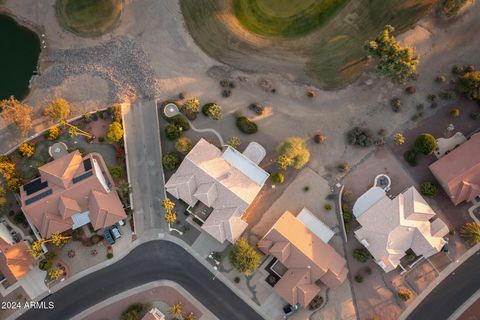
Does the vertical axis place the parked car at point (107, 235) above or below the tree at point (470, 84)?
below

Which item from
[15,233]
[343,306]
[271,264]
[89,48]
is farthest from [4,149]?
[343,306]

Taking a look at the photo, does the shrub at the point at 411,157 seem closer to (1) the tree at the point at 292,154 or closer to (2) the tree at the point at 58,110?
(1) the tree at the point at 292,154

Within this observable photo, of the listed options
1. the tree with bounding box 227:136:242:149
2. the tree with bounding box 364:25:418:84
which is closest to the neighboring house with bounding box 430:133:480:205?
the tree with bounding box 364:25:418:84

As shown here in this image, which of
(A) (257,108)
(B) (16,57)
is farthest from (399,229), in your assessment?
(B) (16,57)

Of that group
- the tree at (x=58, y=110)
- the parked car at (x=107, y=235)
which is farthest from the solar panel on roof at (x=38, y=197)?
the tree at (x=58, y=110)

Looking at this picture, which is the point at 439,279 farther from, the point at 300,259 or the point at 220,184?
the point at 220,184

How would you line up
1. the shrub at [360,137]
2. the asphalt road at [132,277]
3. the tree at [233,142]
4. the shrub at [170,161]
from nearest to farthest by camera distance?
1. the tree at [233,142]
2. the shrub at [360,137]
3. the shrub at [170,161]
4. the asphalt road at [132,277]

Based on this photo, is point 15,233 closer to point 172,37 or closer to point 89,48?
point 89,48

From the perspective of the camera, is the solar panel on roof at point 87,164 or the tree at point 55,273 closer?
the tree at point 55,273
